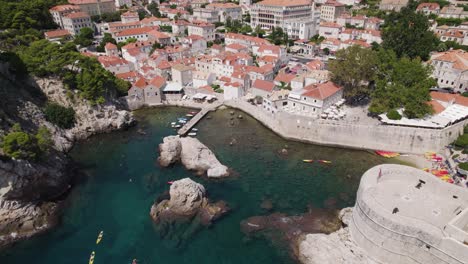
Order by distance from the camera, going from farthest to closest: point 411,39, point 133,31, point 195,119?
point 133,31, point 411,39, point 195,119

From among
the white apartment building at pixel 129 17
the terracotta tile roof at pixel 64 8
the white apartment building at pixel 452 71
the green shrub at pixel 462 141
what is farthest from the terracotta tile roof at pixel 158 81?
the white apartment building at pixel 452 71

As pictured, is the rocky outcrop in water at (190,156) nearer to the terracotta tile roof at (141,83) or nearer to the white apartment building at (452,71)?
the terracotta tile roof at (141,83)

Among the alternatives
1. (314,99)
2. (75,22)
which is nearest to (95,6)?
(75,22)

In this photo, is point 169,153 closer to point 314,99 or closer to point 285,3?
point 314,99

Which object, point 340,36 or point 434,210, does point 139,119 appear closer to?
point 434,210

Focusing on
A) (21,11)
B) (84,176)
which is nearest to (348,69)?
(84,176)

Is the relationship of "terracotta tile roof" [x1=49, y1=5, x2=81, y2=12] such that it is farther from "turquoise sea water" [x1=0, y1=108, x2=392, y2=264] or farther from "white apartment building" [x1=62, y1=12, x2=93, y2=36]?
"turquoise sea water" [x1=0, y1=108, x2=392, y2=264]
